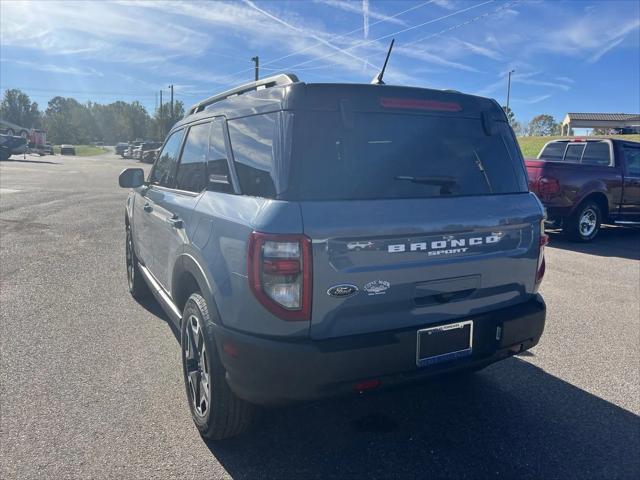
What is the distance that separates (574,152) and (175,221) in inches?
398

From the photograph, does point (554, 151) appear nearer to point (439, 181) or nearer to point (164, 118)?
point (439, 181)

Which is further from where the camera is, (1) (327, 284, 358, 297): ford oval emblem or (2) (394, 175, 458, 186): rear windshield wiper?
(2) (394, 175, 458, 186): rear windshield wiper

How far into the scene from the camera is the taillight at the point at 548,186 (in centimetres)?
912

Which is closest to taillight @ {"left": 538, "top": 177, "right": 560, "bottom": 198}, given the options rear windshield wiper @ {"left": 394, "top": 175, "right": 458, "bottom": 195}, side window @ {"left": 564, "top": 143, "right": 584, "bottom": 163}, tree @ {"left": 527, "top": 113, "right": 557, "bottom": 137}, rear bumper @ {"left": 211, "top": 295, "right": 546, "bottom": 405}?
side window @ {"left": 564, "top": 143, "right": 584, "bottom": 163}

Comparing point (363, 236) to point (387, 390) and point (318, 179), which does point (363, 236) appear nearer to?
point (318, 179)

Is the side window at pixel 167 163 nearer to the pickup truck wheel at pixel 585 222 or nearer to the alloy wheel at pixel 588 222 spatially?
the pickup truck wheel at pixel 585 222

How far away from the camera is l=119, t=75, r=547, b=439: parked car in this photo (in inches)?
91.8

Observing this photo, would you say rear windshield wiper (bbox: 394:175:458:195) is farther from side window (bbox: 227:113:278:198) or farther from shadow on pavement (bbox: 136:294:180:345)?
shadow on pavement (bbox: 136:294:180:345)

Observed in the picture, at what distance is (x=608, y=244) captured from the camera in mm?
9828

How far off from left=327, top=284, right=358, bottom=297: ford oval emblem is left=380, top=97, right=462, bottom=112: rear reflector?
1.04 m

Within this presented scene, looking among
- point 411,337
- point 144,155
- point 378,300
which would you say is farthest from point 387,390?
point 144,155

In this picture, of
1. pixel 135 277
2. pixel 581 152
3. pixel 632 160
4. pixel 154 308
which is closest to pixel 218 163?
pixel 154 308

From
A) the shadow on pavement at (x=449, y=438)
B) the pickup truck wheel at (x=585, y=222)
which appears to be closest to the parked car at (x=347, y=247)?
the shadow on pavement at (x=449, y=438)

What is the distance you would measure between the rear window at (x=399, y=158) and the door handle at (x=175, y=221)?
127 cm
